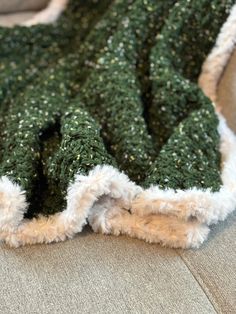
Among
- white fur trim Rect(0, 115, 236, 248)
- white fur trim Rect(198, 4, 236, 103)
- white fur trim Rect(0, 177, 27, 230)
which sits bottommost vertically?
white fur trim Rect(0, 177, 27, 230)

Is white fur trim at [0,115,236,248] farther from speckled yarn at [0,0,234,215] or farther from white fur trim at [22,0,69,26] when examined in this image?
white fur trim at [22,0,69,26]

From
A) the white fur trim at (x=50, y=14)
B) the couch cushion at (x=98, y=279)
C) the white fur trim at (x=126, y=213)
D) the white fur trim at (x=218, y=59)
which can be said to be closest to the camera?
the couch cushion at (x=98, y=279)

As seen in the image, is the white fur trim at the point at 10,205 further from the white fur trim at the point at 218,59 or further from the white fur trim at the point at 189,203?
the white fur trim at the point at 218,59

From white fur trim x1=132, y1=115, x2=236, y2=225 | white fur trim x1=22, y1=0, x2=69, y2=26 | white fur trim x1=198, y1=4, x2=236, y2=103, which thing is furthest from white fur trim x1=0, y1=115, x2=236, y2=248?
white fur trim x1=22, y1=0, x2=69, y2=26

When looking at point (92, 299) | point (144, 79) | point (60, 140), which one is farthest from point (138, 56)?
point (92, 299)

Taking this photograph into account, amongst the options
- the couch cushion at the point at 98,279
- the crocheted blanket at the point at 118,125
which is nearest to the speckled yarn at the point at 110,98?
the crocheted blanket at the point at 118,125

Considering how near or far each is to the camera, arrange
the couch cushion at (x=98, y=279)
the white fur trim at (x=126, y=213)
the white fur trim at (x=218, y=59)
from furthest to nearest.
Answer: the white fur trim at (x=218, y=59) → the white fur trim at (x=126, y=213) → the couch cushion at (x=98, y=279)

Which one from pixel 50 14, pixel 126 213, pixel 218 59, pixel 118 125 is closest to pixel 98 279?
pixel 126 213

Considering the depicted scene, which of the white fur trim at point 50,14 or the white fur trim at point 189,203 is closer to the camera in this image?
the white fur trim at point 189,203
